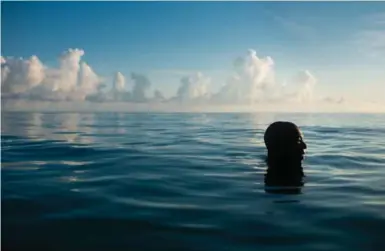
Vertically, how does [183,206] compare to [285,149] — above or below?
below

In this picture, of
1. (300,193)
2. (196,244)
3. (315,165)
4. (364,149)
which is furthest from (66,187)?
(364,149)

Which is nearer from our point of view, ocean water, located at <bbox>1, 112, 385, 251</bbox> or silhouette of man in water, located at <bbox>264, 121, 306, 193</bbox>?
ocean water, located at <bbox>1, 112, 385, 251</bbox>

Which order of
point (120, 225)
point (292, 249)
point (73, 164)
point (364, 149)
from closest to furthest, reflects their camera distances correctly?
point (292, 249) < point (120, 225) < point (73, 164) < point (364, 149)

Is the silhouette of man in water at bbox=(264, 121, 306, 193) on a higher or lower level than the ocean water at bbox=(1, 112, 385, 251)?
higher

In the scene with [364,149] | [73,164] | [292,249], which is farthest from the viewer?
[364,149]

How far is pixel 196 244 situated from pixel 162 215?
169 cm

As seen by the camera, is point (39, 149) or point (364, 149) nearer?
point (39, 149)

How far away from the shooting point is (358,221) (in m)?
8.30

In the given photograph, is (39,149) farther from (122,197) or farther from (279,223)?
(279,223)

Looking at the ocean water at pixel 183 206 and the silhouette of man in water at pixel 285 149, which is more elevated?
the silhouette of man in water at pixel 285 149

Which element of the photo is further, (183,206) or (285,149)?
(285,149)

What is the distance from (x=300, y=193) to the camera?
10547 mm

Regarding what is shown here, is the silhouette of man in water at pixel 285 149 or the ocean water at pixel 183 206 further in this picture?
the silhouette of man in water at pixel 285 149

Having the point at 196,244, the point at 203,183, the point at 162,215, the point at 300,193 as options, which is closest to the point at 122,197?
the point at 162,215
